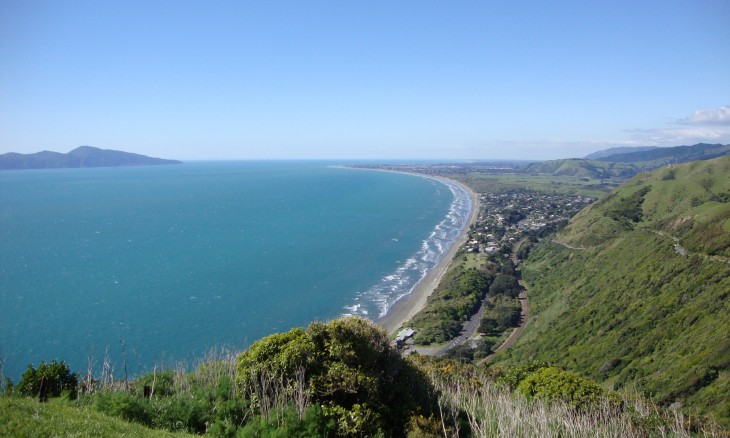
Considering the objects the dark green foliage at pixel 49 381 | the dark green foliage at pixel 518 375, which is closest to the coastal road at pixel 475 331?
the dark green foliage at pixel 518 375

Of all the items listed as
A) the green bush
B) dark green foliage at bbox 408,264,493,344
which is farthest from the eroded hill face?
the green bush

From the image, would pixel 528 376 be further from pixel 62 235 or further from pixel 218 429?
pixel 62 235

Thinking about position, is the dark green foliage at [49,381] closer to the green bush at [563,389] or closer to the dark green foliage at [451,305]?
the green bush at [563,389]

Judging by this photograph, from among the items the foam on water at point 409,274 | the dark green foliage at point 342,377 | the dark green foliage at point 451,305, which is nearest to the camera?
the dark green foliage at point 342,377

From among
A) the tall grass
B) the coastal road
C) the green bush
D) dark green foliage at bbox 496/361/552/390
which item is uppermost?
the tall grass

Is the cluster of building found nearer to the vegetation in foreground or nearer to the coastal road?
the coastal road

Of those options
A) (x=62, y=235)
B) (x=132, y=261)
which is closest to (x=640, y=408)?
(x=132, y=261)
